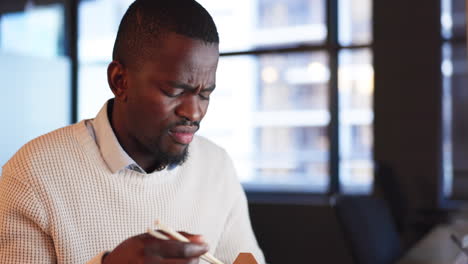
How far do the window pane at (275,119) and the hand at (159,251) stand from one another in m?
3.06

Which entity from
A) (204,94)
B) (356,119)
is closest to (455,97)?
(356,119)

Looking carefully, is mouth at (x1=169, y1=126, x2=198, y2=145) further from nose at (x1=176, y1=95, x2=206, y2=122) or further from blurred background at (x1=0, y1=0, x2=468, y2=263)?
blurred background at (x1=0, y1=0, x2=468, y2=263)

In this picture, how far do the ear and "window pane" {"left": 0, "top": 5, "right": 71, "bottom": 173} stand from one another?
8.79 ft

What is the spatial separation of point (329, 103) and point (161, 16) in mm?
2785

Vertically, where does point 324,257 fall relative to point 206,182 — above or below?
below

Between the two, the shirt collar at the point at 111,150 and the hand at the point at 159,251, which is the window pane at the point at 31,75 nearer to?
the shirt collar at the point at 111,150

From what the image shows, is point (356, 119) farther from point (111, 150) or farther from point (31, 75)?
point (111, 150)

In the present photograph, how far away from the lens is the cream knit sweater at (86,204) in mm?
944

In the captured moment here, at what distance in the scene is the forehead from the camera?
3.12ft

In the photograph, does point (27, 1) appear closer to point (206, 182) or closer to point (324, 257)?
point (324, 257)

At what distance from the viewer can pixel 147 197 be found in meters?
1.09

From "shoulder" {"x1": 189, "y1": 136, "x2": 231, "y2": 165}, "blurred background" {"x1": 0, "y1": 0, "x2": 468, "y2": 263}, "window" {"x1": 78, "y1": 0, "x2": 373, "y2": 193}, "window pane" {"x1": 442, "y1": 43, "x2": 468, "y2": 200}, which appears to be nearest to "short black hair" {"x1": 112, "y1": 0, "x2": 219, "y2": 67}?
"shoulder" {"x1": 189, "y1": 136, "x2": 231, "y2": 165}

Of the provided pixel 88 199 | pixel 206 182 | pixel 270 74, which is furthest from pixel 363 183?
pixel 88 199

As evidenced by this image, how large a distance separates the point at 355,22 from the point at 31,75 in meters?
2.43
